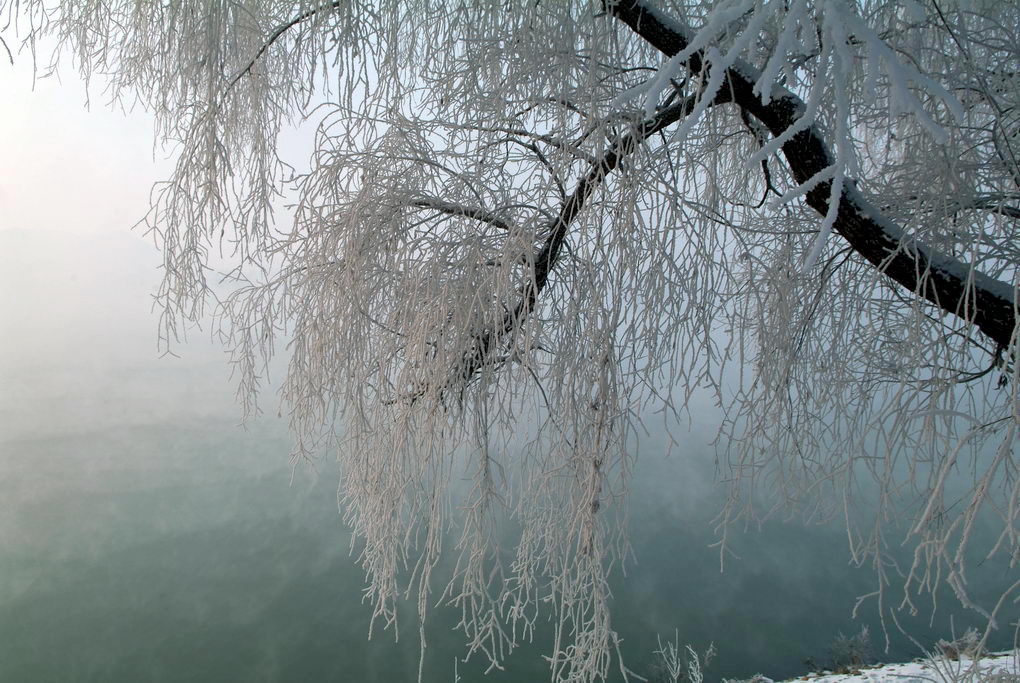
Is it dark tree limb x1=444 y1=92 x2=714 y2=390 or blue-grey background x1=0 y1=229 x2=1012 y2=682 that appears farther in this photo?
blue-grey background x1=0 y1=229 x2=1012 y2=682

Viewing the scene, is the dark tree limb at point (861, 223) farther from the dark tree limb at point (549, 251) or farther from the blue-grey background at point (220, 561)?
the blue-grey background at point (220, 561)

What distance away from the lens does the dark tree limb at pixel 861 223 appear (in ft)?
4.65

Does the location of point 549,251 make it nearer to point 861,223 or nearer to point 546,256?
point 546,256

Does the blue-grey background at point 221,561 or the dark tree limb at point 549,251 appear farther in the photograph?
the blue-grey background at point 221,561

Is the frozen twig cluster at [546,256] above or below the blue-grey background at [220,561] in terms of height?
above

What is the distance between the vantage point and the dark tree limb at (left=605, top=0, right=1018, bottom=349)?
142cm

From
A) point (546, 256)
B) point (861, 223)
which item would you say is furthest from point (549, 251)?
point (861, 223)

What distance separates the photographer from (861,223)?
1.46 metres

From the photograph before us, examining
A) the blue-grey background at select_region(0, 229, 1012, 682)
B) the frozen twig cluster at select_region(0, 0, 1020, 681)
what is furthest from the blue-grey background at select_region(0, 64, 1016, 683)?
the frozen twig cluster at select_region(0, 0, 1020, 681)

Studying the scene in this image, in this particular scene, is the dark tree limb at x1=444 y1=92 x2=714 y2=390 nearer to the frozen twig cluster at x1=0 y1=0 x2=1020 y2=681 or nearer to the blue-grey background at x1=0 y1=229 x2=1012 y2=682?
the frozen twig cluster at x1=0 y1=0 x2=1020 y2=681

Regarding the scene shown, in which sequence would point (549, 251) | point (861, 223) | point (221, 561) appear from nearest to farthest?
point (861, 223)
point (549, 251)
point (221, 561)

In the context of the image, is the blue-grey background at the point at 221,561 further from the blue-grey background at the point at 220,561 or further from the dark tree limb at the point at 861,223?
the dark tree limb at the point at 861,223

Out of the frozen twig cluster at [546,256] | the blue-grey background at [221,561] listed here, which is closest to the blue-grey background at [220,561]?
the blue-grey background at [221,561]

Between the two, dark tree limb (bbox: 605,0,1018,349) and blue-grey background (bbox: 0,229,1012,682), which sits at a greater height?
dark tree limb (bbox: 605,0,1018,349)
